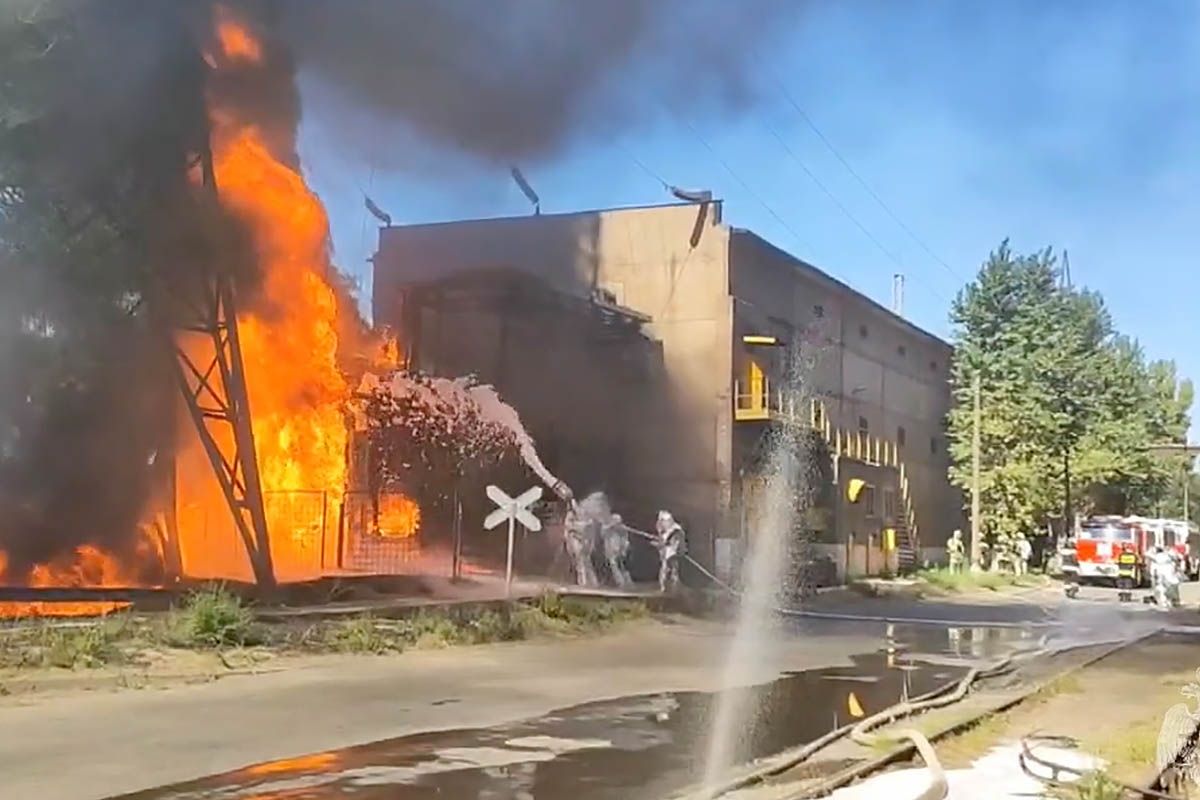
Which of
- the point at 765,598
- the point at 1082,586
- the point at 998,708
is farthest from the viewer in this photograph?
the point at 1082,586

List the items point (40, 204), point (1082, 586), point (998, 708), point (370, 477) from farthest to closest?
point (1082, 586)
point (370, 477)
point (40, 204)
point (998, 708)

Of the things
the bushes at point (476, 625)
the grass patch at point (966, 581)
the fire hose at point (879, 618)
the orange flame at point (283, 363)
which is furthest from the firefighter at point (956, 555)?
the orange flame at point (283, 363)

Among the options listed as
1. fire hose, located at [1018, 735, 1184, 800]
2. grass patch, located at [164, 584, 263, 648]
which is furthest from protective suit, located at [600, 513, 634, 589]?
fire hose, located at [1018, 735, 1184, 800]

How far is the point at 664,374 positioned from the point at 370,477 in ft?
30.5

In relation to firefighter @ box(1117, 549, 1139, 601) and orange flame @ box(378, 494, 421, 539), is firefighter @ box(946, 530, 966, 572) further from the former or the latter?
orange flame @ box(378, 494, 421, 539)

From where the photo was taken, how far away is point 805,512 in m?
40.3

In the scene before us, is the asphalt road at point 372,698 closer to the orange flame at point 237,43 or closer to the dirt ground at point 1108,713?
the dirt ground at point 1108,713

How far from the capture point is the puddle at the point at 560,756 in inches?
328

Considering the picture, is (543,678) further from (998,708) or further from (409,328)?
(409,328)

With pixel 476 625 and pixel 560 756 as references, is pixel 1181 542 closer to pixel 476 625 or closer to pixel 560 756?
pixel 476 625

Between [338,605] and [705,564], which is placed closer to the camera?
[338,605]

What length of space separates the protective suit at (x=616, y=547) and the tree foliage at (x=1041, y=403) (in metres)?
25.1

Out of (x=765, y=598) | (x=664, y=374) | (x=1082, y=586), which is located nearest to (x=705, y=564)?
(x=765, y=598)

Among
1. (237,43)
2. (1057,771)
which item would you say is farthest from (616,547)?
(1057,771)
